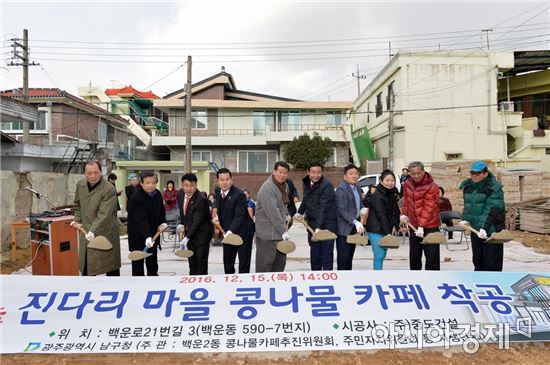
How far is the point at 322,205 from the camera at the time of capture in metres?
4.56

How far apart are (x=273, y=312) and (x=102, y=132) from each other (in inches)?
1002

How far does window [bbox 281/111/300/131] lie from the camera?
2534 cm

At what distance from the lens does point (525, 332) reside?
3143mm

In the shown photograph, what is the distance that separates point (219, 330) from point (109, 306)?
3.23 feet

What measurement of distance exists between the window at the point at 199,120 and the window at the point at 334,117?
829 cm

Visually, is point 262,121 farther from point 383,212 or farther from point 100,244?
point 100,244

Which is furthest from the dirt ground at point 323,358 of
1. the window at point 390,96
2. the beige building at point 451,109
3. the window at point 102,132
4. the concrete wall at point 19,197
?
the window at point 102,132

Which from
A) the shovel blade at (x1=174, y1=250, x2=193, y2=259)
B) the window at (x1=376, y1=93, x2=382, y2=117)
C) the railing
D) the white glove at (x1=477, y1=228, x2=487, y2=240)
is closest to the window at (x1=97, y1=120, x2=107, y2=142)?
the railing

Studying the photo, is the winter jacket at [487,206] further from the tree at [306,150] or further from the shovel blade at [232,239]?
the tree at [306,150]

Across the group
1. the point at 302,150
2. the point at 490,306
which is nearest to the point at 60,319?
the point at 490,306

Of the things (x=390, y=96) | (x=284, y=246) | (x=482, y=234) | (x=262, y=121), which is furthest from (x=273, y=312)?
A: (x=262, y=121)

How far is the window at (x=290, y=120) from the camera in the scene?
25.3 meters

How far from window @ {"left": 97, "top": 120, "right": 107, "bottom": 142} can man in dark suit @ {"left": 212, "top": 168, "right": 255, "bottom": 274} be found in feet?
75.1

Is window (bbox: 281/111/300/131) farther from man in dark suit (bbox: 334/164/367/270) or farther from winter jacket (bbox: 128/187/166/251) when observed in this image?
winter jacket (bbox: 128/187/166/251)
